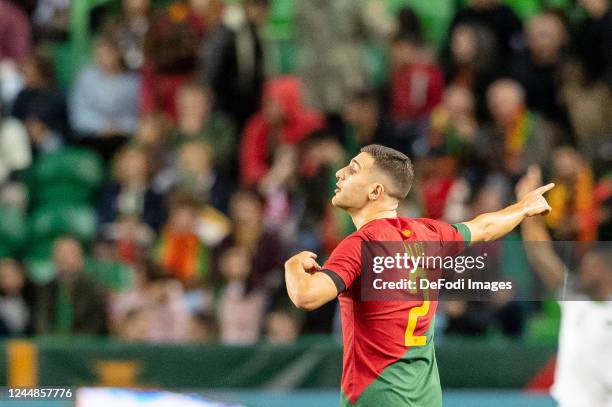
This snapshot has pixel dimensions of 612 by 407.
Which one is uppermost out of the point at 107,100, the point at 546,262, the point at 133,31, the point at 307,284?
the point at 133,31

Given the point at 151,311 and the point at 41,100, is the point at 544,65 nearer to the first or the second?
the point at 151,311

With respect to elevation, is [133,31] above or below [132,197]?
above

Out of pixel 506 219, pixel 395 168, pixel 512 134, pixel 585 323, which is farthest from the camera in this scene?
pixel 512 134

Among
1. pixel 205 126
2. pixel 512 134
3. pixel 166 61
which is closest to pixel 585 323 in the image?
pixel 512 134

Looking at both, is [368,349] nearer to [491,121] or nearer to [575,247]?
[575,247]

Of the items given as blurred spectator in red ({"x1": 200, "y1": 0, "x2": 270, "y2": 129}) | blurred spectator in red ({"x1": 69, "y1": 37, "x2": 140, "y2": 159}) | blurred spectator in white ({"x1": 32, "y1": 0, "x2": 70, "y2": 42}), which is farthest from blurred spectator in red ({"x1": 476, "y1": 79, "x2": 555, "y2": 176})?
blurred spectator in white ({"x1": 32, "y1": 0, "x2": 70, "y2": 42})

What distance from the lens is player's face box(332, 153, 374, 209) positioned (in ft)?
18.2

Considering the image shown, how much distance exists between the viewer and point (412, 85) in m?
11.2

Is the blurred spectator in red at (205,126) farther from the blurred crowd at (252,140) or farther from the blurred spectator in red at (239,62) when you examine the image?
the blurred spectator in red at (239,62)

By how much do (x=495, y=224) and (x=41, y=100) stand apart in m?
6.45

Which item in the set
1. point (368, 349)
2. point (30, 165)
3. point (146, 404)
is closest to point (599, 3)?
point (30, 165)

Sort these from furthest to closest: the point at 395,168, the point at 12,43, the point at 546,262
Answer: the point at 12,43 < the point at 546,262 < the point at 395,168

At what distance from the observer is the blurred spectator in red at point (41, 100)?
11.5m

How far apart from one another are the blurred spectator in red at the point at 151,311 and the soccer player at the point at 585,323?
313 centimetres
